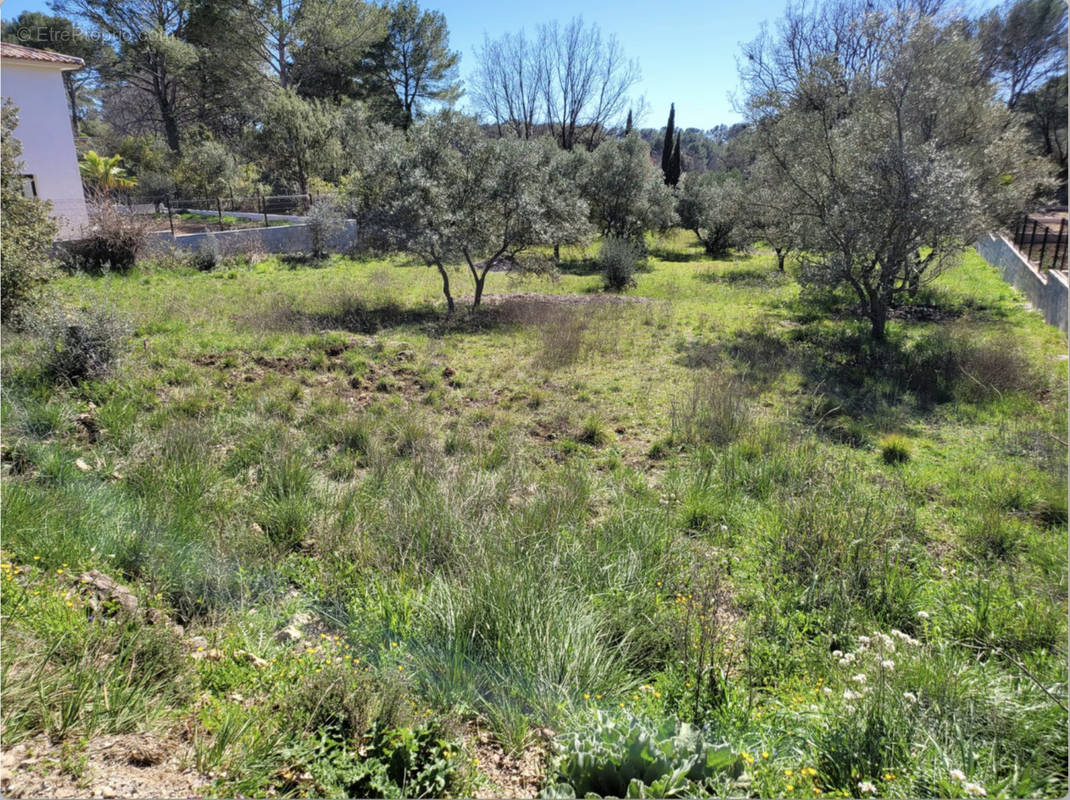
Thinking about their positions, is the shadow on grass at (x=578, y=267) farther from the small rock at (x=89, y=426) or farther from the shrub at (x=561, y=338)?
the small rock at (x=89, y=426)

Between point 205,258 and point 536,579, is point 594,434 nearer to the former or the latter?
point 536,579

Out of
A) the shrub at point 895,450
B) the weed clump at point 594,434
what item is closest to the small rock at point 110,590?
the weed clump at point 594,434

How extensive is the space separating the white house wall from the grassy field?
16841 millimetres

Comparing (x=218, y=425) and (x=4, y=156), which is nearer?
(x=218, y=425)

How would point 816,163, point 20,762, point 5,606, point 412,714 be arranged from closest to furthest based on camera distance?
point 20,762 → point 412,714 → point 5,606 → point 816,163

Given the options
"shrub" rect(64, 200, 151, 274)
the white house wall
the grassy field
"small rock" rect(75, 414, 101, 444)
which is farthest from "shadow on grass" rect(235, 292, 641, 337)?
the white house wall

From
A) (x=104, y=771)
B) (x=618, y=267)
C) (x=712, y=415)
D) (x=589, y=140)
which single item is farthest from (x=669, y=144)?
(x=104, y=771)

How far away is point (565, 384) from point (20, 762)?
24.5 feet

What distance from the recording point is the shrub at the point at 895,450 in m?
6.14

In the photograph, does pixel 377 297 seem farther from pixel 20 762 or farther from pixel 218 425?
pixel 20 762

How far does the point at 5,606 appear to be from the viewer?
8.84 feet

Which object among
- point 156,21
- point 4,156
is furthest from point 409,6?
point 4,156

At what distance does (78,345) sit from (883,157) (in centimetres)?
1232

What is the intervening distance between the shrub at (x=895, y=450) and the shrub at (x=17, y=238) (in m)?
11.6
